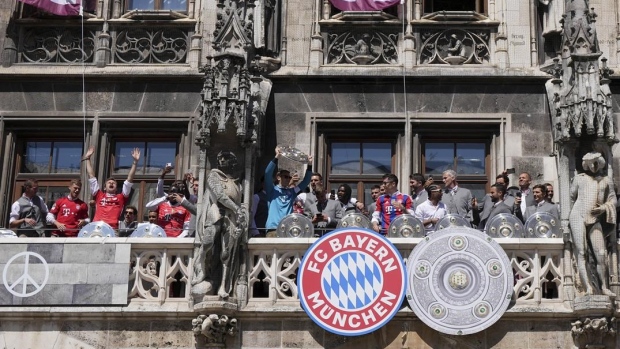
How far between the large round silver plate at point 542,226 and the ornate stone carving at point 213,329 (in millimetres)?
4520

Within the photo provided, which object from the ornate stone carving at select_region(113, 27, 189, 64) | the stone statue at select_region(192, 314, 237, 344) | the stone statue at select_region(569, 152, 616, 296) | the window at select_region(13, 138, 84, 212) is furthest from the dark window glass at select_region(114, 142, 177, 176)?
the stone statue at select_region(569, 152, 616, 296)

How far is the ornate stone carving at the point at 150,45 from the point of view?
22.5 metres

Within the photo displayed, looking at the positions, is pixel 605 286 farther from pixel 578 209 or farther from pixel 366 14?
pixel 366 14

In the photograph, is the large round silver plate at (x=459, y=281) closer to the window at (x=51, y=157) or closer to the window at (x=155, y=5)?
the window at (x=51, y=157)

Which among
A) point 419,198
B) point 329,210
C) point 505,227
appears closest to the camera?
point 505,227

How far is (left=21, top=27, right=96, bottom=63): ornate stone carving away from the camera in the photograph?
22547 millimetres

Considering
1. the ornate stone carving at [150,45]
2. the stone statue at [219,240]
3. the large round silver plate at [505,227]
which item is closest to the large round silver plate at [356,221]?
the stone statue at [219,240]

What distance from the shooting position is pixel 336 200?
63.9 ft

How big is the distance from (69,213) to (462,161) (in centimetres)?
687

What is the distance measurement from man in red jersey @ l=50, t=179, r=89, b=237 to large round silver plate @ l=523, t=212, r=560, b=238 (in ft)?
22.4

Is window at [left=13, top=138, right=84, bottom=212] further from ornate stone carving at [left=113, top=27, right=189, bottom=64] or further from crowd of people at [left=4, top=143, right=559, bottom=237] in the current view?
crowd of people at [left=4, top=143, right=559, bottom=237]

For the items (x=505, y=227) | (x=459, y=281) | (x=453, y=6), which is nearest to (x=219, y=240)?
(x=459, y=281)

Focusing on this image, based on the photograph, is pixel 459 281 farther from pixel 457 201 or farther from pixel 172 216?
pixel 172 216

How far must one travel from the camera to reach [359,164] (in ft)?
72.6
